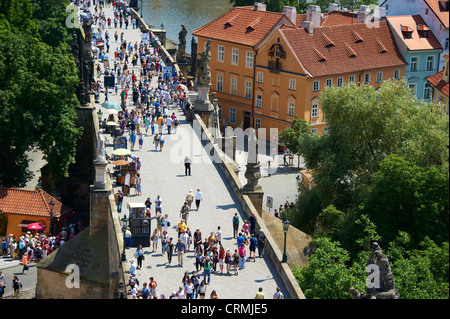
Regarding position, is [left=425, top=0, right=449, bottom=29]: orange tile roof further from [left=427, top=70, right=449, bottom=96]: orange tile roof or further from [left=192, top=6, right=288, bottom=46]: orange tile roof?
[left=427, top=70, right=449, bottom=96]: orange tile roof

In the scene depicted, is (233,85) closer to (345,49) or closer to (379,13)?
(345,49)

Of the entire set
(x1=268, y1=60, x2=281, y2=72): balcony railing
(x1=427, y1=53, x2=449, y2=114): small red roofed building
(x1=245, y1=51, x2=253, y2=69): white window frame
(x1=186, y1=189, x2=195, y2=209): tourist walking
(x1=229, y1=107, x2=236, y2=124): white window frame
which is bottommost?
(x1=186, y1=189, x2=195, y2=209): tourist walking

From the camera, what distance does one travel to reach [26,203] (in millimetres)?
56812

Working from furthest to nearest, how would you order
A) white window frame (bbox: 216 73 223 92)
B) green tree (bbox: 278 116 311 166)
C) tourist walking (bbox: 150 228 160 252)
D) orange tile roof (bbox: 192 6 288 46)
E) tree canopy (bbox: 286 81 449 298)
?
1. white window frame (bbox: 216 73 223 92)
2. orange tile roof (bbox: 192 6 288 46)
3. green tree (bbox: 278 116 311 166)
4. tourist walking (bbox: 150 228 160 252)
5. tree canopy (bbox: 286 81 449 298)

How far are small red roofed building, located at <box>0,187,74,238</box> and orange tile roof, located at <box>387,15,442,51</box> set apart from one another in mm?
40867

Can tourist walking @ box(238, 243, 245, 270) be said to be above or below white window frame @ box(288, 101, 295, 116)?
below

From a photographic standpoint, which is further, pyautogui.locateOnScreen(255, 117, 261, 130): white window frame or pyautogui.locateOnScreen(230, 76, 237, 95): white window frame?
pyautogui.locateOnScreen(230, 76, 237, 95): white window frame

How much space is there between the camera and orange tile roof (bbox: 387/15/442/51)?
3393 inches

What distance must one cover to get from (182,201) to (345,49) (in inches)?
1595

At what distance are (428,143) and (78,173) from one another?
2870 centimetres

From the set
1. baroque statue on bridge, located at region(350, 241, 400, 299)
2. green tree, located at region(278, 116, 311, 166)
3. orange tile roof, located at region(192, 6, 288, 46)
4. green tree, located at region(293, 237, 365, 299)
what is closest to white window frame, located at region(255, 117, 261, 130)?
orange tile roof, located at region(192, 6, 288, 46)

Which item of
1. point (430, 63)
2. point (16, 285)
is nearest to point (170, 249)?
point (16, 285)
